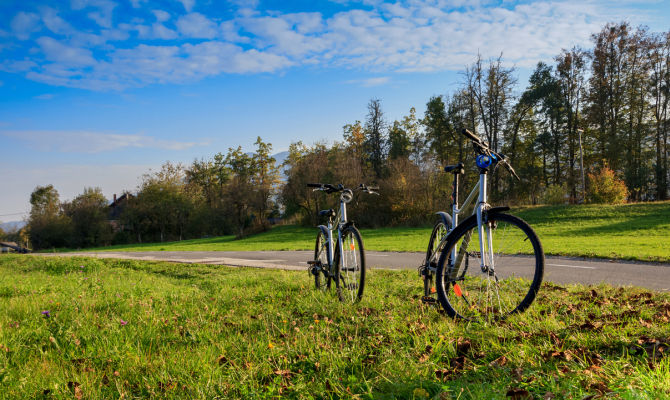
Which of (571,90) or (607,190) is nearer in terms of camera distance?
(607,190)

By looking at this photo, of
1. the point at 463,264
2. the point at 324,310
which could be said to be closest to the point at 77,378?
the point at 324,310

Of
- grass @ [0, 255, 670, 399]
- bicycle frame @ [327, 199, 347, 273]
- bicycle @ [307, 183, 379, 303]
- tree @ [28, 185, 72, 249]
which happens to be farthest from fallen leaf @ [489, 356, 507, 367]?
tree @ [28, 185, 72, 249]

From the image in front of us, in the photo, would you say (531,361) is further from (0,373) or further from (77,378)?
(0,373)

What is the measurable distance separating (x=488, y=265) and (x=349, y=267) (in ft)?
5.93

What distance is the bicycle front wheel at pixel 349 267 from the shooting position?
15.1 ft

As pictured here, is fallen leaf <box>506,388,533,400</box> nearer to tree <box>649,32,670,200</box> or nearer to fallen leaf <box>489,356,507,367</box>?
fallen leaf <box>489,356,507,367</box>

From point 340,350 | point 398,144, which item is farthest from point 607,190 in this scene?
point 340,350

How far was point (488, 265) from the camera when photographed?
3451mm

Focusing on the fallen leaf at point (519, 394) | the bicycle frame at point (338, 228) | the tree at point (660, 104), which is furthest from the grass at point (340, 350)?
the tree at point (660, 104)

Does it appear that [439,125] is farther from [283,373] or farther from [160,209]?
[283,373]

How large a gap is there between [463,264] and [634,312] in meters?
1.45

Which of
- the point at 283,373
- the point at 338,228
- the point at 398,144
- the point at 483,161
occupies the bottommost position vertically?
the point at 283,373

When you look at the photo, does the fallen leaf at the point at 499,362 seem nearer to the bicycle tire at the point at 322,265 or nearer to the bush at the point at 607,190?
the bicycle tire at the point at 322,265

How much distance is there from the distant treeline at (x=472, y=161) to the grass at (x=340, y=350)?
86.8ft
